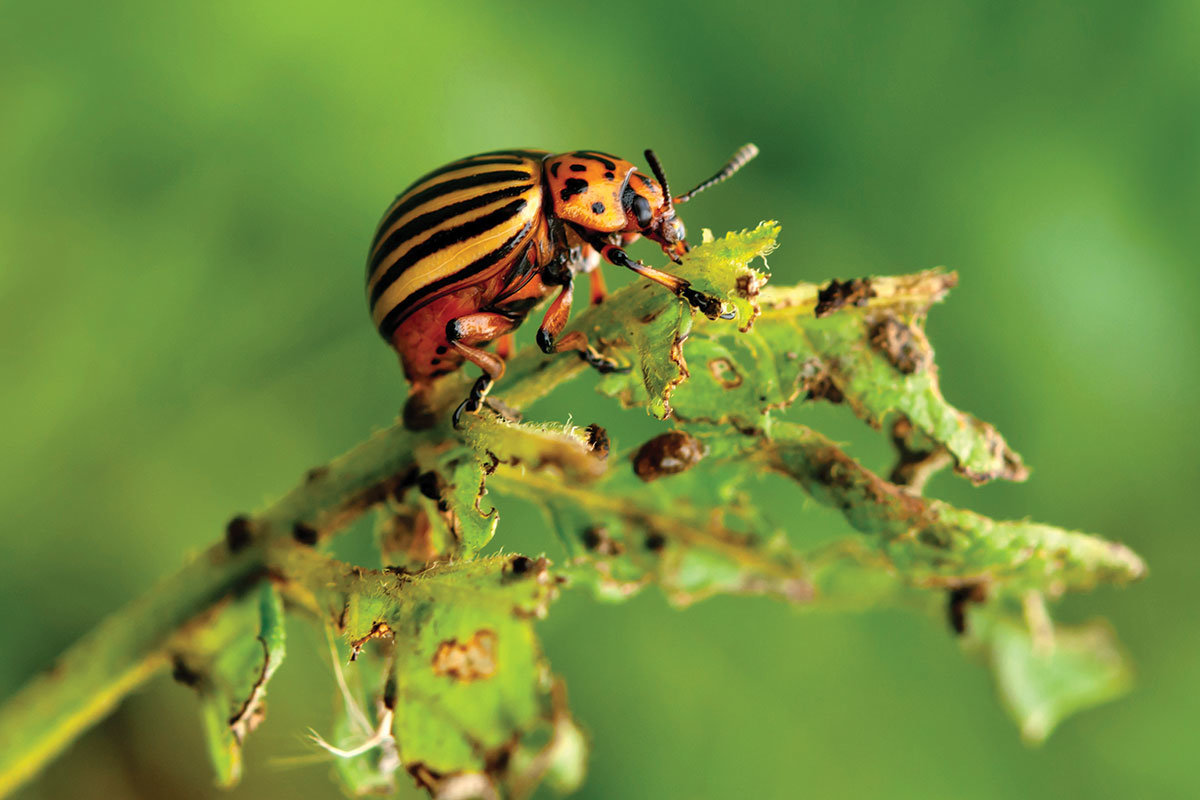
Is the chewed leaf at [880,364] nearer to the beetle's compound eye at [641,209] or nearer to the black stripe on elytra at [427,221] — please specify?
the beetle's compound eye at [641,209]

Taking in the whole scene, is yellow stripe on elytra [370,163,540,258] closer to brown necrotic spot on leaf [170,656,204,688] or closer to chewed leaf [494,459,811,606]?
chewed leaf [494,459,811,606]

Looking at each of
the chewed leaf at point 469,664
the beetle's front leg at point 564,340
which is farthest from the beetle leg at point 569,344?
the chewed leaf at point 469,664

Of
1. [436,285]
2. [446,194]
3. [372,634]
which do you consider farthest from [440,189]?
[372,634]

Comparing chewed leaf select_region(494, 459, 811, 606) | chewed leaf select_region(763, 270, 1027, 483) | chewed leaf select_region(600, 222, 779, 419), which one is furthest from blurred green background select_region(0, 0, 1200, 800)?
chewed leaf select_region(600, 222, 779, 419)

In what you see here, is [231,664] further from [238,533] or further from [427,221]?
[427,221]

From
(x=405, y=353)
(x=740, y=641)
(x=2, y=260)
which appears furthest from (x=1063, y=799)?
(x=2, y=260)

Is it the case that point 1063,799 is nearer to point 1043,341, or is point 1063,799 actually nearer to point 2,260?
point 1043,341
